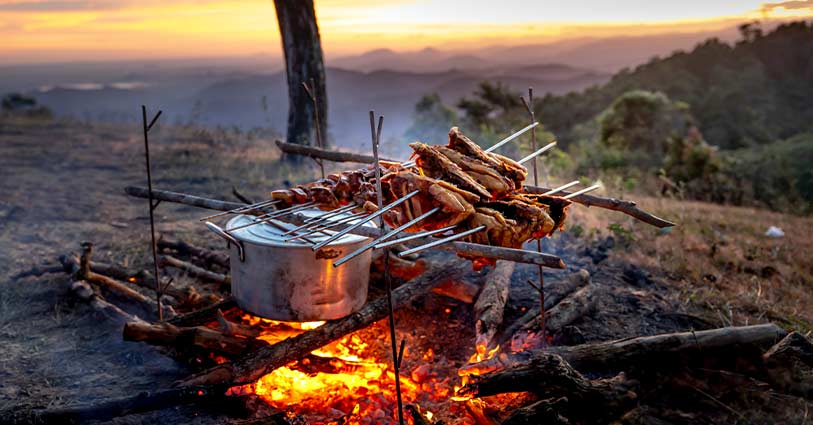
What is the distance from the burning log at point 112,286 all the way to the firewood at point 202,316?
30.0 inches

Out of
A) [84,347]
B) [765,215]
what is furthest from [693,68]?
[84,347]

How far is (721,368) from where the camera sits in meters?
4.23

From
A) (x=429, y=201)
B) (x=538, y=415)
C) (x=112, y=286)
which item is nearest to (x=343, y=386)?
(x=538, y=415)

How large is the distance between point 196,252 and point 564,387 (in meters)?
4.70

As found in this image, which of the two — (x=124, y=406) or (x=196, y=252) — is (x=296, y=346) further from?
(x=196, y=252)

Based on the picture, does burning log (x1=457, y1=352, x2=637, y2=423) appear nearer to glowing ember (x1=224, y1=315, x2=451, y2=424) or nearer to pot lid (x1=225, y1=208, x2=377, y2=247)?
glowing ember (x1=224, y1=315, x2=451, y2=424)

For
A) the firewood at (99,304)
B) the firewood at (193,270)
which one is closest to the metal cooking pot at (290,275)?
the firewood at (99,304)

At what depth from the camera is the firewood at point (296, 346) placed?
4.13 meters

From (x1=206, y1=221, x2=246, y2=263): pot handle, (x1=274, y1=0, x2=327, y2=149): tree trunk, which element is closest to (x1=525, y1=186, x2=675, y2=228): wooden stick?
(x1=206, y1=221, x2=246, y2=263): pot handle

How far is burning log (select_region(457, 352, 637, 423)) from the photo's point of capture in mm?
3654

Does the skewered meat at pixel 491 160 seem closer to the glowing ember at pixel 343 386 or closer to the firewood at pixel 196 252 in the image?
the glowing ember at pixel 343 386

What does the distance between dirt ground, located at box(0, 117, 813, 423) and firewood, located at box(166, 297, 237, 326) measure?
12.5 inches

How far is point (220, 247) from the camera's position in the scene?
758cm

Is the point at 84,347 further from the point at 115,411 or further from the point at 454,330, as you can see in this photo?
the point at 454,330
